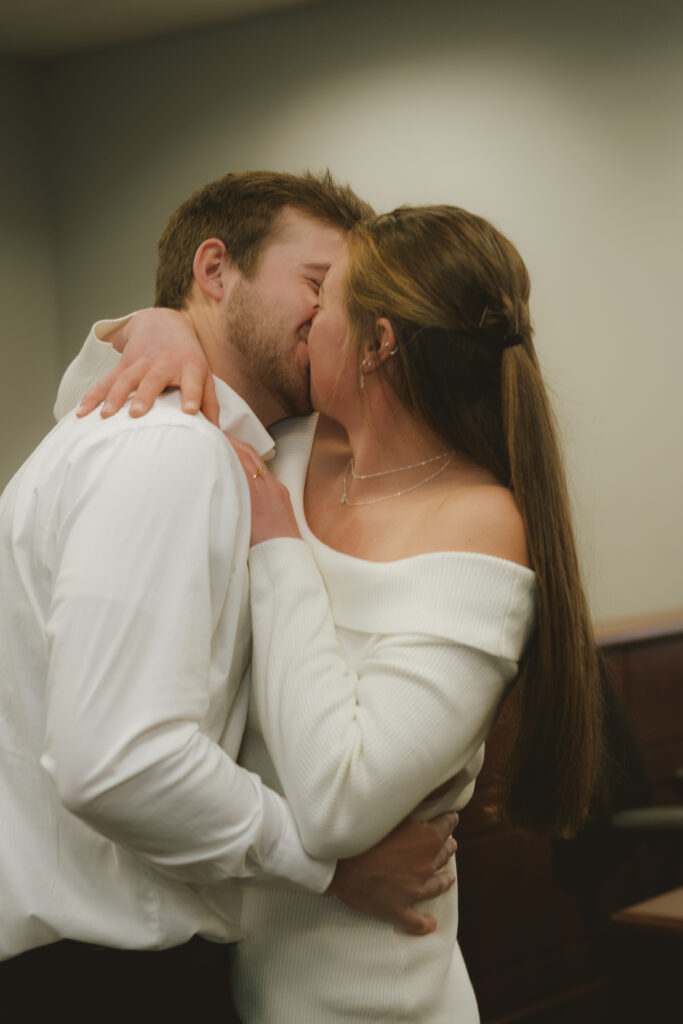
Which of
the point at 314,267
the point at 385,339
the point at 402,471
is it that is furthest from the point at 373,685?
the point at 314,267

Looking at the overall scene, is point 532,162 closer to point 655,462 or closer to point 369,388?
point 655,462

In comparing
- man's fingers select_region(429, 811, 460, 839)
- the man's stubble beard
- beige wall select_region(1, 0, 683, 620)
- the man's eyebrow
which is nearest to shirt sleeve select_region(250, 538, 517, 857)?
man's fingers select_region(429, 811, 460, 839)

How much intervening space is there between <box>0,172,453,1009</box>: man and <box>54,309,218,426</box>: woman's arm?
0.09ft

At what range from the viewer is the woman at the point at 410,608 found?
1.20 m

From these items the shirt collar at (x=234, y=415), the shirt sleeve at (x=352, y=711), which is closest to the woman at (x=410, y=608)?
the shirt sleeve at (x=352, y=711)

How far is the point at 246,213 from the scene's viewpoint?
1.74m

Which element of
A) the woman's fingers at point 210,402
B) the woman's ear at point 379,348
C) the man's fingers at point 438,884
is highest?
the woman's ear at point 379,348

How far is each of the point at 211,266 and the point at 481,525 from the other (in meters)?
0.71

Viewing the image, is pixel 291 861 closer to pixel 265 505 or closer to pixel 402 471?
pixel 265 505

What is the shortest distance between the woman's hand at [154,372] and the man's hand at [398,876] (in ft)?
1.88

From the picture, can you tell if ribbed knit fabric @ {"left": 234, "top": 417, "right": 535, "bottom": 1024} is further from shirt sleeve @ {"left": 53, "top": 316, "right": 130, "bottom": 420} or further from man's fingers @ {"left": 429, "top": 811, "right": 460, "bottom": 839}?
shirt sleeve @ {"left": 53, "top": 316, "right": 130, "bottom": 420}

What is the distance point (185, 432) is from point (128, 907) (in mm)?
541

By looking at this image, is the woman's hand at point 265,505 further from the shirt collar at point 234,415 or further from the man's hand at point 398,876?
the man's hand at point 398,876

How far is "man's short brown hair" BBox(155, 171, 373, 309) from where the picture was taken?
5.66 ft
